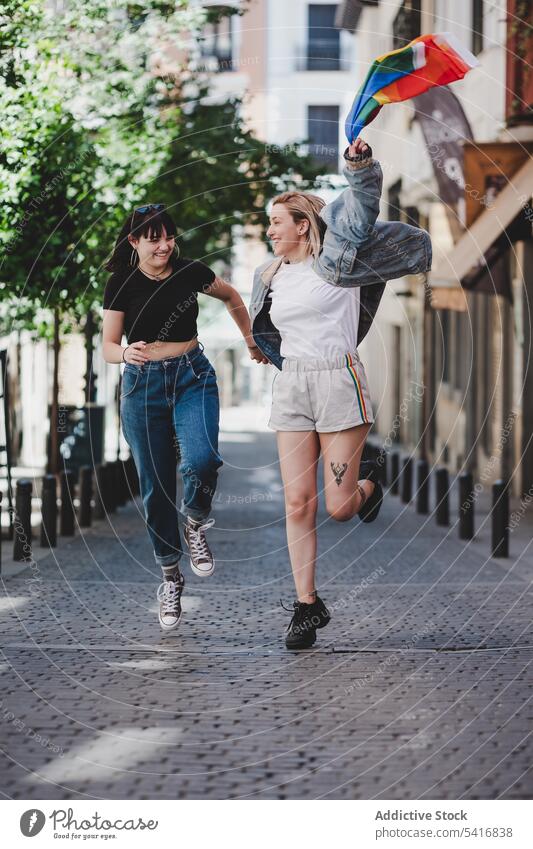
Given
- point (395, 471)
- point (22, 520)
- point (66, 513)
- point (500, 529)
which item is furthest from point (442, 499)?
point (395, 471)

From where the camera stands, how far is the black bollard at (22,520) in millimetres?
10422

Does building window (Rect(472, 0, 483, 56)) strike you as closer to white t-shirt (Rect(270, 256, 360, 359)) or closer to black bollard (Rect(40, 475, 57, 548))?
black bollard (Rect(40, 475, 57, 548))

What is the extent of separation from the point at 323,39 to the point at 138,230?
40.4m

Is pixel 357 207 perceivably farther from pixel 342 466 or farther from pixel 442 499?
pixel 442 499

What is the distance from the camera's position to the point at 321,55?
43281 millimetres

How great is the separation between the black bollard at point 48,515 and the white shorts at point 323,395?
5.47 meters

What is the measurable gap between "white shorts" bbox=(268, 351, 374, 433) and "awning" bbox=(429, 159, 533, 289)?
7.42 metres

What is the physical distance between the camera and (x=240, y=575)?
9.95 m

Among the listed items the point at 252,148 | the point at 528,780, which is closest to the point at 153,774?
the point at 528,780

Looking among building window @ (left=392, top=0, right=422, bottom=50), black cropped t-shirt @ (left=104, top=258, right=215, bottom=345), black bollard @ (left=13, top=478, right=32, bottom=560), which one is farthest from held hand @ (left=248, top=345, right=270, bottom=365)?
building window @ (left=392, top=0, right=422, bottom=50)

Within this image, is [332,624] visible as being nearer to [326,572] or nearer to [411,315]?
[326,572]

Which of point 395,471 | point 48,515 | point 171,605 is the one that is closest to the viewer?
point 171,605

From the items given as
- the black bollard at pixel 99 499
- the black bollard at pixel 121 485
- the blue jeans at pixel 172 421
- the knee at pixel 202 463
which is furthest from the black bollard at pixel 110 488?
the knee at pixel 202 463

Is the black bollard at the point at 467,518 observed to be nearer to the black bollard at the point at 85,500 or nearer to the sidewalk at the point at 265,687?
the sidewalk at the point at 265,687
